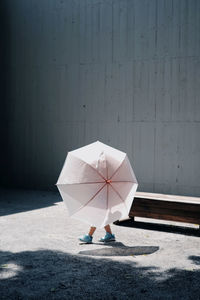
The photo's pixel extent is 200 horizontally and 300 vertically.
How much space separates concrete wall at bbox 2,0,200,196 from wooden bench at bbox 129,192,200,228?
3283mm

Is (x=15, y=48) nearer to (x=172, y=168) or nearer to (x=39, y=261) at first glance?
(x=172, y=168)

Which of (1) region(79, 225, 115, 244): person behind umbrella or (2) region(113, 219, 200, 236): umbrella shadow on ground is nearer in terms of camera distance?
(1) region(79, 225, 115, 244): person behind umbrella

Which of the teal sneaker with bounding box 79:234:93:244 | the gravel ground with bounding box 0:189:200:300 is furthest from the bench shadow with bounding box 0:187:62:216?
the teal sneaker with bounding box 79:234:93:244

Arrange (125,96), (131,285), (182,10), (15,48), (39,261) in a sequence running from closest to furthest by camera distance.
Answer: (131,285), (39,261), (182,10), (125,96), (15,48)

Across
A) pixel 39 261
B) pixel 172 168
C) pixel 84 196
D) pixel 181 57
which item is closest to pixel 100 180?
pixel 84 196

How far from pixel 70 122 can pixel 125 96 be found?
173 centimetres

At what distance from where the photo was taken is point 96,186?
5.61m

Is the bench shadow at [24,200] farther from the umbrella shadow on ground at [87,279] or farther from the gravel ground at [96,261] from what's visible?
the umbrella shadow on ground at [87,279]

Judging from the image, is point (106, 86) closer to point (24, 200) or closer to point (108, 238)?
point (24, 200)

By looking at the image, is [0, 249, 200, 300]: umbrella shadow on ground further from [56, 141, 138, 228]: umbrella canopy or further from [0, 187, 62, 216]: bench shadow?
[0, 187, 62, 216]: bench shadow

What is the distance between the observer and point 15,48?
1248 cm

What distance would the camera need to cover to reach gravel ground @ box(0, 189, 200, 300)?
409 centimetres

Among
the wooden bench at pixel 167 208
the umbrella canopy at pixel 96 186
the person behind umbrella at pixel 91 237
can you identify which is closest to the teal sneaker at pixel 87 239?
the person behind umbrella at pixel 91 237

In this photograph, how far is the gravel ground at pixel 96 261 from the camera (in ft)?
13.4
